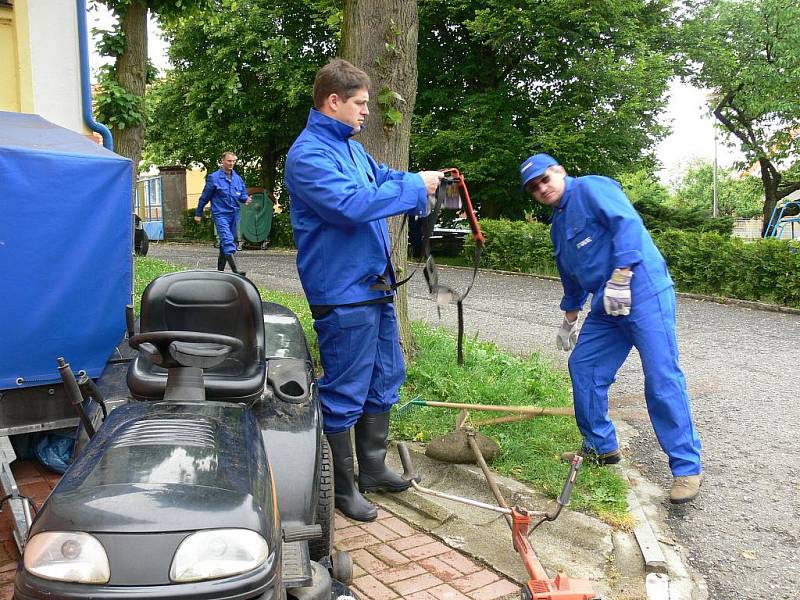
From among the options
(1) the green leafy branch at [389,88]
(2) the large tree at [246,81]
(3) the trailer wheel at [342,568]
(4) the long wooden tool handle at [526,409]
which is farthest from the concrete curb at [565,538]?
(2) the large tree at [246,81]

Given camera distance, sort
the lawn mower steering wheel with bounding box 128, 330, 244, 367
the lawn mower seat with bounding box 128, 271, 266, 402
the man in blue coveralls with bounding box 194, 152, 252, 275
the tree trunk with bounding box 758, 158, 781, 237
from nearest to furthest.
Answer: the lawn mower steering wheel with bounding box 128, 330, 244, 367 < the lawn mower seat with bounding box 128, 271, 266, 402 < the man in blue coveralls with bounding box 194, 152, 252, 275 < the tree trunk with bounding box 758, 158, 781, 237

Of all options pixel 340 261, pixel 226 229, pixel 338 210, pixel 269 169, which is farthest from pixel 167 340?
pixel 269 169

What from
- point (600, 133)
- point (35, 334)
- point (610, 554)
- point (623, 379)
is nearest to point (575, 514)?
point (610, 554)

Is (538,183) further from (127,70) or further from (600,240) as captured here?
(127,70)

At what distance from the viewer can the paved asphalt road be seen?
3.53 metres

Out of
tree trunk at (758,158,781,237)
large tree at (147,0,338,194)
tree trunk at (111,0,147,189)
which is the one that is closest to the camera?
tree trunk at (111,0,147,189)

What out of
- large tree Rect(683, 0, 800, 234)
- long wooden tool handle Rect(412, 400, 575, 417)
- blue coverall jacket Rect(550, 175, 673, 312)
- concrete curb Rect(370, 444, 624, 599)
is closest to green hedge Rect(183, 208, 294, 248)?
large tree Rect(683, 0, 800, 234)

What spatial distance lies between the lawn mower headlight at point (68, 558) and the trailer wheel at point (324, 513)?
1225 millimetres

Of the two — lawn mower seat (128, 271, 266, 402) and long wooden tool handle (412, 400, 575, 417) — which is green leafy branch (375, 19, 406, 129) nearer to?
long wooden tool handle (412, 400, 575, 417)

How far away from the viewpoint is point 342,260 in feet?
11.6

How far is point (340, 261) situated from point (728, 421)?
363 centimetres

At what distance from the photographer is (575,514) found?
12.3ft

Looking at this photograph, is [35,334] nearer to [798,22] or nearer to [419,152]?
[419,152]

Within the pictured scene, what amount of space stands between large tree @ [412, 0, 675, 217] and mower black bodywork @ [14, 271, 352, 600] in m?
15.3
